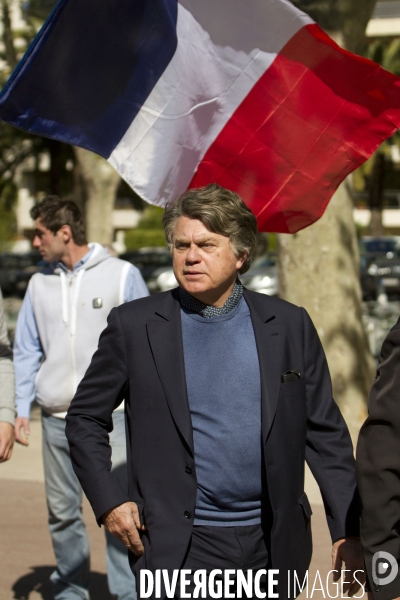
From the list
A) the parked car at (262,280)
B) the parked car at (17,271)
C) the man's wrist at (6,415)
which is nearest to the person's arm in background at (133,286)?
the man's wrist at (6,415)

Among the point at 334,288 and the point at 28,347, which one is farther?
the point at 334,288

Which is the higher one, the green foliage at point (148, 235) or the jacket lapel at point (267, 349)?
the green foliage at point (148, 235)

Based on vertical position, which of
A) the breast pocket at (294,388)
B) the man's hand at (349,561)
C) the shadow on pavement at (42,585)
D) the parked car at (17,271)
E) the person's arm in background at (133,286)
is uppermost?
the parked car at (17,271)

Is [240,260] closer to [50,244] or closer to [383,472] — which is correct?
[383,472]

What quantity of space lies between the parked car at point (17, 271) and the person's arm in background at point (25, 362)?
26955 millimetres

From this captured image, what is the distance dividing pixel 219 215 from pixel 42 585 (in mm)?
3051

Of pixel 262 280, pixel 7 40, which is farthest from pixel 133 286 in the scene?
pixel 262 280

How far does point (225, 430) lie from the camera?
9.87 feet

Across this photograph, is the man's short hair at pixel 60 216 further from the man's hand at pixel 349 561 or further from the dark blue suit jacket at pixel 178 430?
the man's hand at pixel 349 561

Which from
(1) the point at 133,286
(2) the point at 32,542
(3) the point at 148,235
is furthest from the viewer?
(3) the point at 148,235

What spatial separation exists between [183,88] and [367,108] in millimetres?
909

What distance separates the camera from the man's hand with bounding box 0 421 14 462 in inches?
158

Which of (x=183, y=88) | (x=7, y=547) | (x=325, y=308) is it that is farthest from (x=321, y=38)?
(x=325, y=308)

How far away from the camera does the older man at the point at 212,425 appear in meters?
2.98
